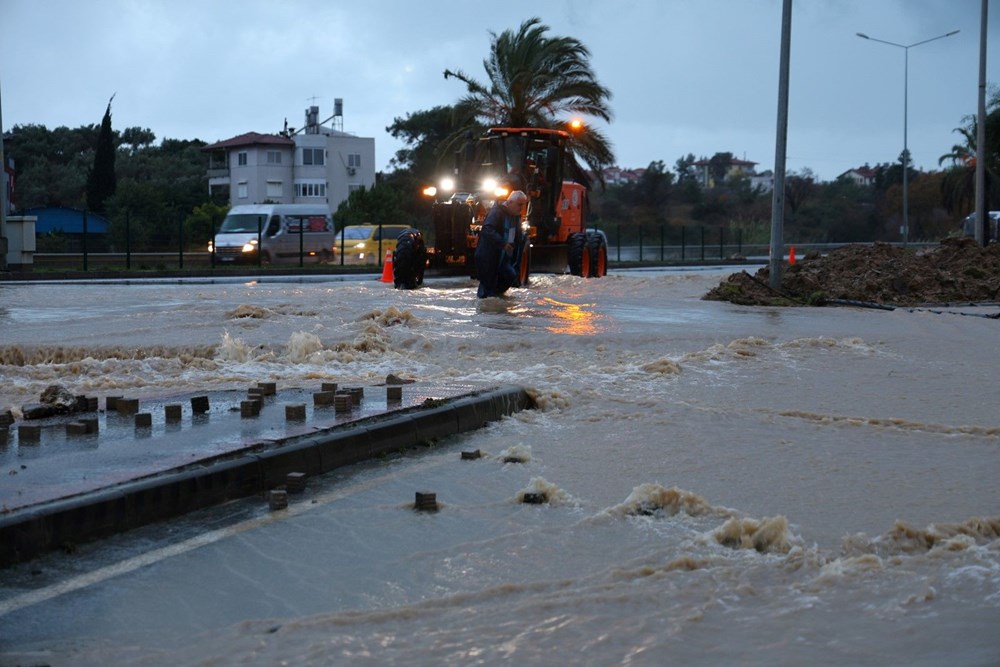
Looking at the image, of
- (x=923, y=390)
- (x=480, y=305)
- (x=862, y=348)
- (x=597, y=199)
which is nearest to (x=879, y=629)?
(x=923, y=390)

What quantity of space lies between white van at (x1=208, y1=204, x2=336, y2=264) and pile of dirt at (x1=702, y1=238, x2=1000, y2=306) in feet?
64.2

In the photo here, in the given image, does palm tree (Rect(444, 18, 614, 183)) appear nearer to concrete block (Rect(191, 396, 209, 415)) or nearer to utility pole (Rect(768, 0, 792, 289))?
utility pole (Rect(768, 0, 792, 289))

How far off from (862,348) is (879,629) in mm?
9571

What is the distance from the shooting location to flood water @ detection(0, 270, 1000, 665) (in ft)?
14.7

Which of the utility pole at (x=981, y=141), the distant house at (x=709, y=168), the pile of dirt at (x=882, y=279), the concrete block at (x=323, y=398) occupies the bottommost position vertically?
the concrete block at (x=323, y=398)

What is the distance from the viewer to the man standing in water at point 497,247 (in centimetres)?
2033

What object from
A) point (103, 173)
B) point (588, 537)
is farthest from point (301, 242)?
point (103, 173)

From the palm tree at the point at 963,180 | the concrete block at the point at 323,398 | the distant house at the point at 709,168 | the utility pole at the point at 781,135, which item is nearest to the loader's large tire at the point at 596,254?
the utility pole at the point at 781,135

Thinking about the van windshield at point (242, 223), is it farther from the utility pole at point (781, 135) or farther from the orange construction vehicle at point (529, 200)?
the utility pole at point (781, 135)

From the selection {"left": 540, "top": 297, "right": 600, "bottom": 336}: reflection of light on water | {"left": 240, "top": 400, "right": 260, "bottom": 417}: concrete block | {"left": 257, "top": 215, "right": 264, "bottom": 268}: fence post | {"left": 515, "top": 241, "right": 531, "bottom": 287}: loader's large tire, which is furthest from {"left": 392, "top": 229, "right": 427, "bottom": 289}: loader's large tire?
{"left": 257, "top": 215, "right": 264, "bottom": 268}: fence post

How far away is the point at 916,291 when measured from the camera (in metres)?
22.8

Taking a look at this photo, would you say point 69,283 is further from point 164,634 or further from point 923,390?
point 164,634

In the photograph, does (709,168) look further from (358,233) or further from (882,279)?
(882,279)

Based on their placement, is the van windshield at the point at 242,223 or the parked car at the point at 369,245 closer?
the van windshield at the point at 242,223
